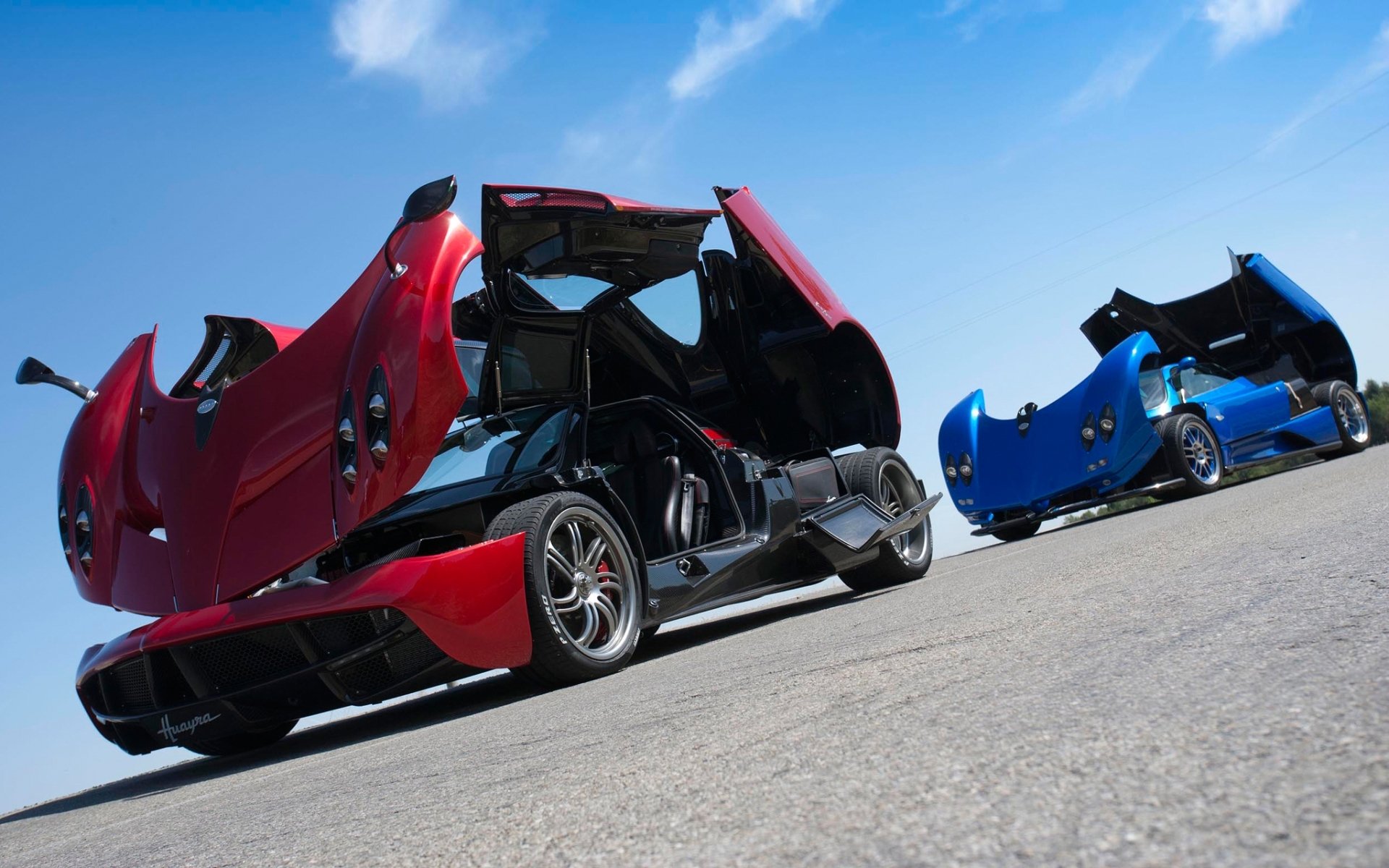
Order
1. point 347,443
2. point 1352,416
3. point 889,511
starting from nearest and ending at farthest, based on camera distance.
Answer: point 347,443, point 889,511, point 1352,416

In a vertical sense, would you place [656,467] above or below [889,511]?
above

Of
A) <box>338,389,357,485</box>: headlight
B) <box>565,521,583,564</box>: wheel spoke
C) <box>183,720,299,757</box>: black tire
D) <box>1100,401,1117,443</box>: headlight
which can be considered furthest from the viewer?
<box>1100,401,1117,443</box>: headlight

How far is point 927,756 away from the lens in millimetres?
1625

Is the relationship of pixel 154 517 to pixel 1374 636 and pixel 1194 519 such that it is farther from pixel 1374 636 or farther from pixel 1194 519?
pixel 1194 519

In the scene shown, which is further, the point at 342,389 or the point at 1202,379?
the point at 1202,379

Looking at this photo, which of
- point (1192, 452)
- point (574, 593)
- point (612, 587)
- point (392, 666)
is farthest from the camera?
point (1192, 452)

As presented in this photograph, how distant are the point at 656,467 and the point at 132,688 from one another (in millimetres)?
2310

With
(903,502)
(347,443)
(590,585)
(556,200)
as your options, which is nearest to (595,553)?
(590,585)

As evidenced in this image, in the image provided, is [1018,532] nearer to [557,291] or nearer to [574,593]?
[557,291]

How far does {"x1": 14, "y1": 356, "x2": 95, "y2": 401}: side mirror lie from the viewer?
4.55 meters

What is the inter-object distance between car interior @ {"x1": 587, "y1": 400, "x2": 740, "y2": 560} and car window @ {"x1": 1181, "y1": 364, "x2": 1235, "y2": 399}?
6004mm

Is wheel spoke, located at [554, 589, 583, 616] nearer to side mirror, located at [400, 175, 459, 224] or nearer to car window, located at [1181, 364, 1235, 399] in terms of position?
side mirror, located at [400, 175, 459, 224]

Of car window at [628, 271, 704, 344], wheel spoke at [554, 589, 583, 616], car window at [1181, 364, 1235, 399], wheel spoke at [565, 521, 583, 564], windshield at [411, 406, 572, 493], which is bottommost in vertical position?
wheel spoke at [554, 589, 583, 616]

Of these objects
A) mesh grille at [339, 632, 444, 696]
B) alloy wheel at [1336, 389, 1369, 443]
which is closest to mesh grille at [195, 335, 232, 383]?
mesh grille at [339, 632, 444, 696]
